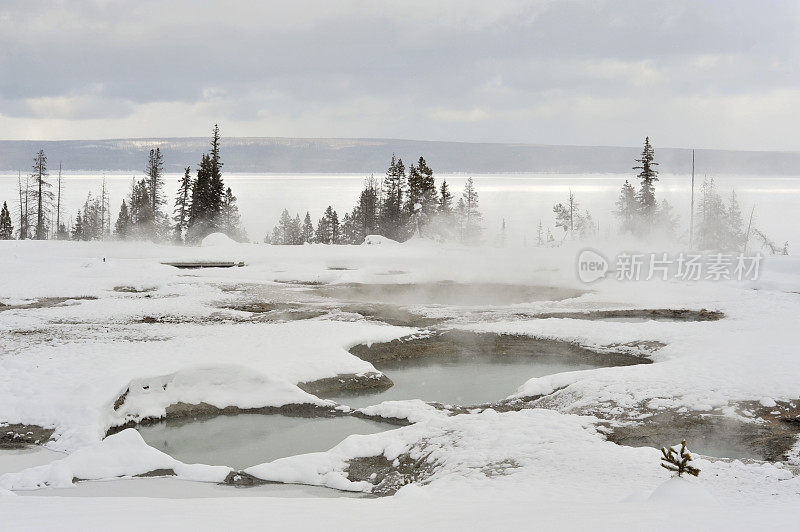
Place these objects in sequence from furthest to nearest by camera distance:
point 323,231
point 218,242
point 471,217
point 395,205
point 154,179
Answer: point 323,231, point 471,217, point 395,205, point 154,179, point 218,242

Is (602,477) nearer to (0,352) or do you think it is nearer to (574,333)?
(574,333)

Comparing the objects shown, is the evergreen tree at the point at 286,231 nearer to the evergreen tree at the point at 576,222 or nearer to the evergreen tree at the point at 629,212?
the evergreen tree at the point at 576,222

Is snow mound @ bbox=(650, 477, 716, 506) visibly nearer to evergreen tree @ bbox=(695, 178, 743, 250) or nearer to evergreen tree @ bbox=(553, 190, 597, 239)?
evergreen tree @ bbox=(695, 178, 743, 250)

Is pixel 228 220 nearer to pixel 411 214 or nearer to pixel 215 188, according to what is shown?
pixel 215 188

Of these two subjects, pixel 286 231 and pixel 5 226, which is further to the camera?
pixel 286 231

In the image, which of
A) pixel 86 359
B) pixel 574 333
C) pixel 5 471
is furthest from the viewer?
pixel 574 333

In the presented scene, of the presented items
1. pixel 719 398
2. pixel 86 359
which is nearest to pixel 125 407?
pixel 86 359

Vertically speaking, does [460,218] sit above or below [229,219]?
above

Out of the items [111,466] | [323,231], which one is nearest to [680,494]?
[111,466]

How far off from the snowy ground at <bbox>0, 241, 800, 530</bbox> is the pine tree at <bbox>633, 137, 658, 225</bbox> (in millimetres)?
39405

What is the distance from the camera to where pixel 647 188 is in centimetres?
7575

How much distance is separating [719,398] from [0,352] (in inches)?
864

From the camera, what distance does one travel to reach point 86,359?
1978 cm

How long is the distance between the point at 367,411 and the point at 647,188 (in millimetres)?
66994
